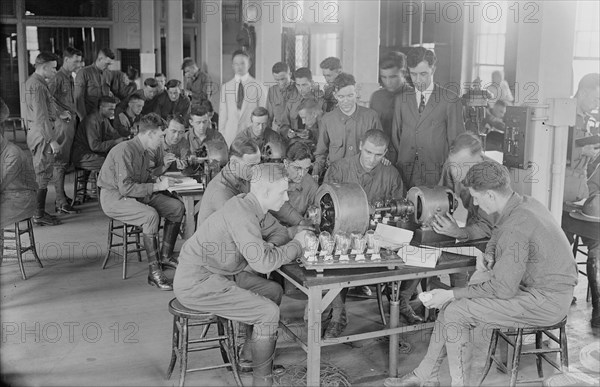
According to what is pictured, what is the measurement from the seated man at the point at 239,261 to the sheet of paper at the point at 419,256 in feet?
2.07

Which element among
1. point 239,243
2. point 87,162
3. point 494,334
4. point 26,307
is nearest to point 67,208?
point 87,162

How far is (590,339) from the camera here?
5086 millimetres

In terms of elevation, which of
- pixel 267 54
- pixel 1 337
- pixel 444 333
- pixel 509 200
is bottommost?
pixel 1 337

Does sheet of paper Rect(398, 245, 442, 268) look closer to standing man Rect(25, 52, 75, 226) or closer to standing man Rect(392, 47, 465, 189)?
standing man Rect(392, 47, 465, 189)

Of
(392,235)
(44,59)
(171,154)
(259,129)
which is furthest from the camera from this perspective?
(44,59)

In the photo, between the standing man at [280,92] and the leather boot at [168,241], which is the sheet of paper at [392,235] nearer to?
the leather boot at [168,241]

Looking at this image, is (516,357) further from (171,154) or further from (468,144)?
(171,154)

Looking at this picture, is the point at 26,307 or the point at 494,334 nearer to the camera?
the point at 494,334

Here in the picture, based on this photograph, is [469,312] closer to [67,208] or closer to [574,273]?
[574,273]

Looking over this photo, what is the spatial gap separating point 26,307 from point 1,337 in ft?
2.06

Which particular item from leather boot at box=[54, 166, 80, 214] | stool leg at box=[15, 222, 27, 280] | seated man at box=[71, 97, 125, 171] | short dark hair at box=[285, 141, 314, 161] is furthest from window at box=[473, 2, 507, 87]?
stool leg at box=[15, 222, 27, 280]

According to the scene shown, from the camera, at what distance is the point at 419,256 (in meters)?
4.18

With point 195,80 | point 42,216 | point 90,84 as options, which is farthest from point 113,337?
point 195,80

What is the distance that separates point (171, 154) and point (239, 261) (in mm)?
3387
